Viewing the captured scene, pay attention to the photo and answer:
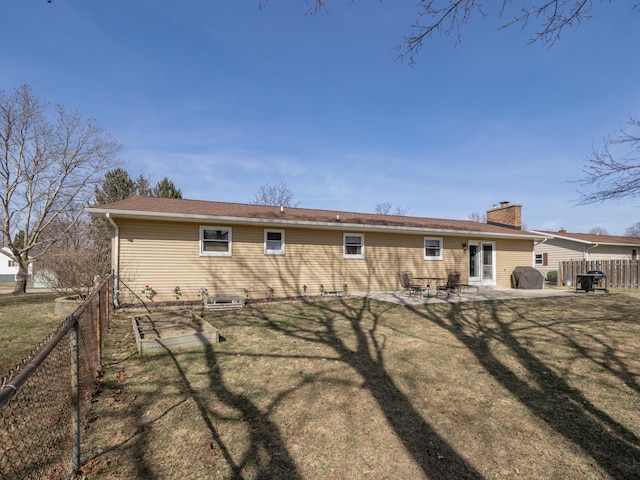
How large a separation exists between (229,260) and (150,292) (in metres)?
2.65

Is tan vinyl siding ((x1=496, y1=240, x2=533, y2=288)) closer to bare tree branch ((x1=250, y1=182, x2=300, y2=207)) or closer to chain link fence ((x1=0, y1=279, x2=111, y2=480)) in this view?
chain link fence ((x1=0, y1=279, x2=111, y2=480))

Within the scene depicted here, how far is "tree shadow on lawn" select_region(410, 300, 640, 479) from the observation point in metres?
3.01

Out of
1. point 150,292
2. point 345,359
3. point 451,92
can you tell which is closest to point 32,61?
point 150,292

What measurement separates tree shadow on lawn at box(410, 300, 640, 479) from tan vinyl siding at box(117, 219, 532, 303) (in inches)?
214

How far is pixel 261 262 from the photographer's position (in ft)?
38.4

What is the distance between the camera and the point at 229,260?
11.3 meters

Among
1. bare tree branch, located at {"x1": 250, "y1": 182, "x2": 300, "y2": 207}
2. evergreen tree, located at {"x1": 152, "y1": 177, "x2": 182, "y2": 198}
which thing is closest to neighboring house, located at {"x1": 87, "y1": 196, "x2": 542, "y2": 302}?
evergreen tree, located at {"x1": 152, "y1": 177, "x2": 182, "y2": 198}

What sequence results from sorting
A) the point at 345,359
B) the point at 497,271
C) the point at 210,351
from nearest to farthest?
the point at 345,359 → the point at 210,351 → the point at 497,271

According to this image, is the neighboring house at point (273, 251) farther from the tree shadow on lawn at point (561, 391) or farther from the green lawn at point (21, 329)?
the tree shadow on lawn at point (561, 391)

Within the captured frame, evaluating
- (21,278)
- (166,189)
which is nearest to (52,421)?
(21,278)

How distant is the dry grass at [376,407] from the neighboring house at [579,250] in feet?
64.2

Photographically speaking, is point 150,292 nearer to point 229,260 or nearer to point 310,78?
point 229,260

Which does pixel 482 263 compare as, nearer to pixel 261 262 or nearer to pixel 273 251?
pixel 273 251

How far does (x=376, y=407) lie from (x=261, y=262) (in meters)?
8.48
